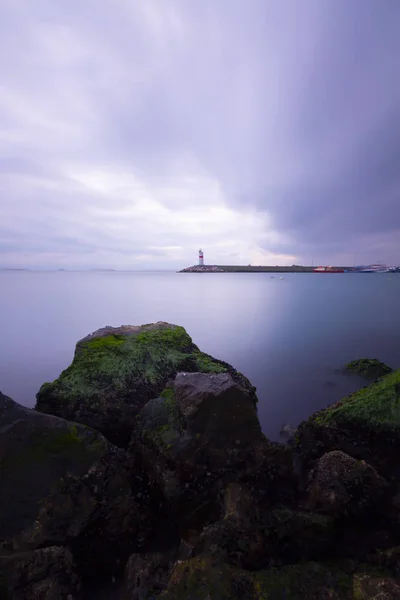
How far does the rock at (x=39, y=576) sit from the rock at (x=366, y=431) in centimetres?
425

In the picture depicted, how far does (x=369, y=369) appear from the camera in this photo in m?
11.5

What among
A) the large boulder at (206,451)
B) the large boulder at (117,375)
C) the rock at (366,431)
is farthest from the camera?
the large boulder at (117,375)

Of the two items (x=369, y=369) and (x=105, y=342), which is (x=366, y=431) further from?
(x=369, y=369)

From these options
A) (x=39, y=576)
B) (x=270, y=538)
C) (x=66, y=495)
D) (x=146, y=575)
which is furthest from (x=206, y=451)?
(x=39, y=576)

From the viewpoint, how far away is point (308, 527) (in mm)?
3416

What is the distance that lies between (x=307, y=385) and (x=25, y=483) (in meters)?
9.86

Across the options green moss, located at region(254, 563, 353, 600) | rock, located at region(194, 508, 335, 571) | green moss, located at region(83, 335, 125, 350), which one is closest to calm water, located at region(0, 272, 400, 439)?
rock, located at region(194, 508, 335, 571)

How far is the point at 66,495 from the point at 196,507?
1633mm

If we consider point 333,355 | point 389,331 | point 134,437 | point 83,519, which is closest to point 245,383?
point 134,437

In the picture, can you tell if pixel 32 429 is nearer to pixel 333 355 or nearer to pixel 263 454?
pixel 263 454

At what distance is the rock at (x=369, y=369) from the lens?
1120 centimetres

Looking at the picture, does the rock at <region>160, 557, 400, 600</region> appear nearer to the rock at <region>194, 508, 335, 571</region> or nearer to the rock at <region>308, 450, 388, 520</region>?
the rock at <region>194, 508, 335, 571</region>

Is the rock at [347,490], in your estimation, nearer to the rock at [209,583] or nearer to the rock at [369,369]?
the rock at [209,583]

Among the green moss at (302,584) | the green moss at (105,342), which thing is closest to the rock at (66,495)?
the green moss at (302,584)
